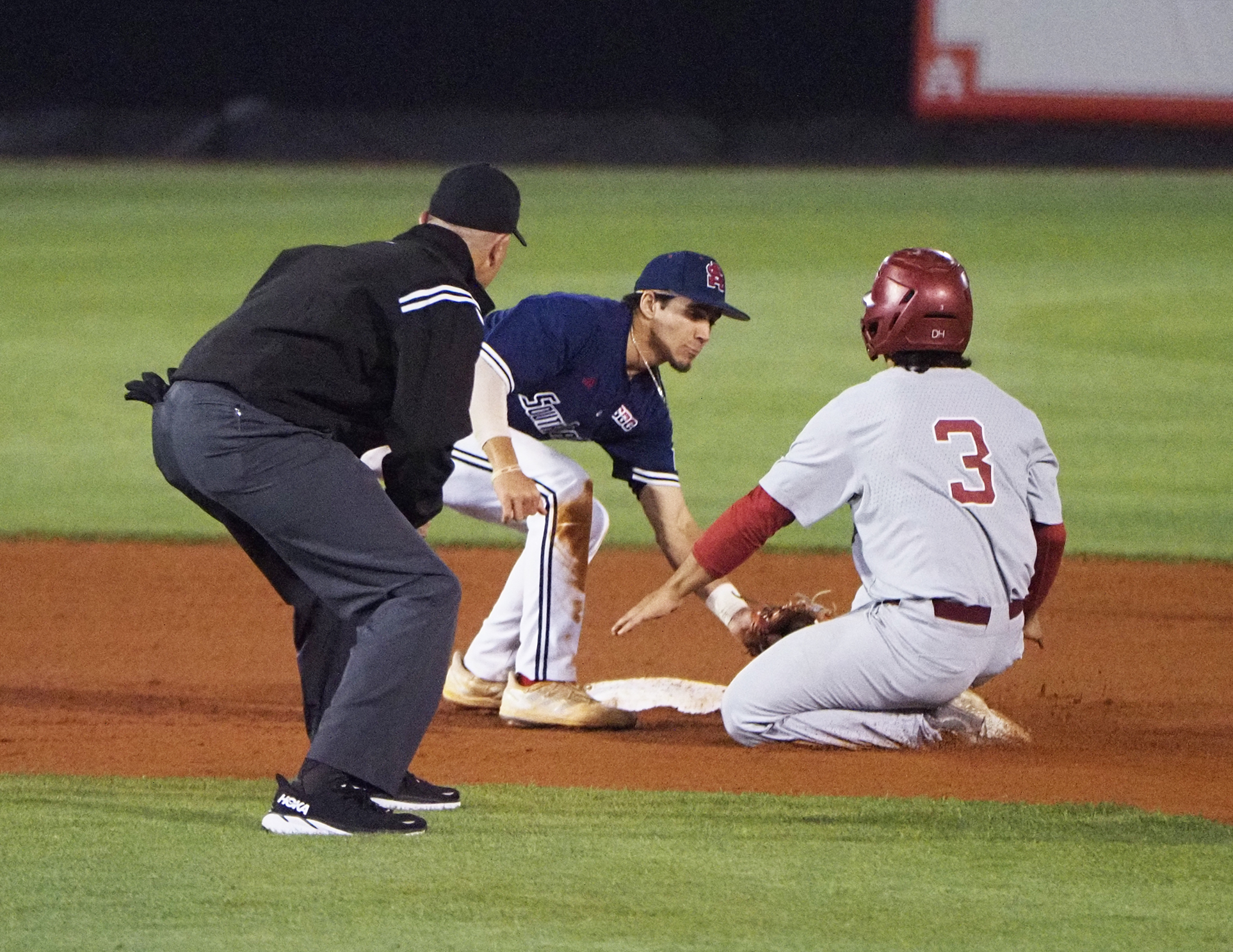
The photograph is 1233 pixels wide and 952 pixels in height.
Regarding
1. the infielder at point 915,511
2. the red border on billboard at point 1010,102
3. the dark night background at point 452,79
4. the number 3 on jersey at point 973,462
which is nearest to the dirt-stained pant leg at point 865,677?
the infielder at point 915,511

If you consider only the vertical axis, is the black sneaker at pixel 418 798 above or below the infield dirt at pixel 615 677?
above

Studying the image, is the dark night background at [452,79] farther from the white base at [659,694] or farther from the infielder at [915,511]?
the infielder at [915,511]

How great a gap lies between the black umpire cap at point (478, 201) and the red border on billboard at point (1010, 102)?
754 inches

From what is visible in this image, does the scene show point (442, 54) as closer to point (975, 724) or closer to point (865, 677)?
point (975, 724)

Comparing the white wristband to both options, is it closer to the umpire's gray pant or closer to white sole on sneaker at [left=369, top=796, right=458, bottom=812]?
white sole on sneaker at [left=369, top=796, right=458, bottom=812]

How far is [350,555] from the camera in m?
3.98

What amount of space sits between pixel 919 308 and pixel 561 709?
5.17 feet

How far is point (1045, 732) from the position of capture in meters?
5.60

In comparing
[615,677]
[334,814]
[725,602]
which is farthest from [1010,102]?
[334,814]

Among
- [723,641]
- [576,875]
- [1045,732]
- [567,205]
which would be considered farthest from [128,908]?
[567,205]

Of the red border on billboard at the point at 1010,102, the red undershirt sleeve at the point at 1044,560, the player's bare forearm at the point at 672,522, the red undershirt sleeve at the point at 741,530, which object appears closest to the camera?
the red undershirt sleeve at the point at 741,530

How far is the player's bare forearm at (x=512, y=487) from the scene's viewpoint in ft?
15.6

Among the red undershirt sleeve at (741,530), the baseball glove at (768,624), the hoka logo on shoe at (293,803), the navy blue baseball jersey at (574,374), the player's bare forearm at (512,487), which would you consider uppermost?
the navy blue baseball jersey at (574,374)

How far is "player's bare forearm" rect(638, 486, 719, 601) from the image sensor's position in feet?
19.0
